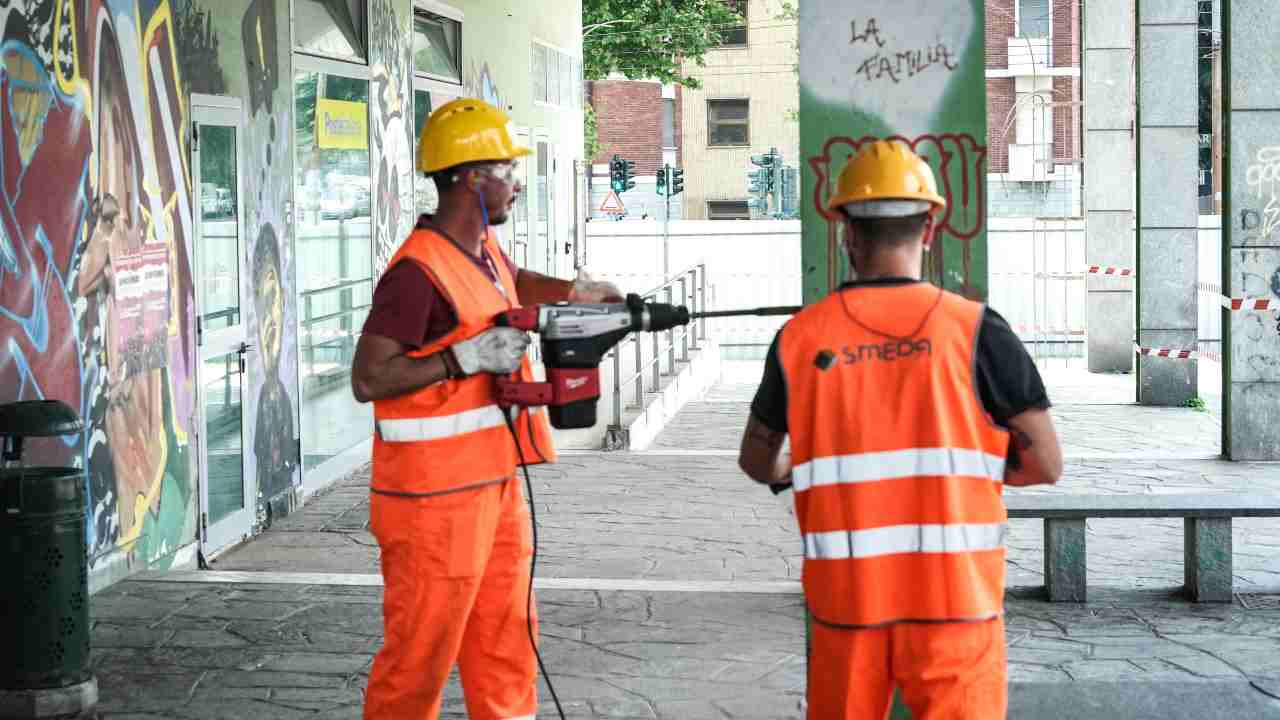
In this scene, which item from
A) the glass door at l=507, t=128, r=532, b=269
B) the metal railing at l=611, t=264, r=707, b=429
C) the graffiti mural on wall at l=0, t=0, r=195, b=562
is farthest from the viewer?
the glass door at l=507, t=128, r=532, b=269

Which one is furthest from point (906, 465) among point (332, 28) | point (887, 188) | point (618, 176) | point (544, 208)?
point (618, 176)

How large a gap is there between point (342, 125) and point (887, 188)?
9.00 metres

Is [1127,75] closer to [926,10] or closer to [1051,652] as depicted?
[1051,652]

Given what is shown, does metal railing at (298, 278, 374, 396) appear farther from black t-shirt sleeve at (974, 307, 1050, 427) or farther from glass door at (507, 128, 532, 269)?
black t-shirt sleeve at (974, 307, 1050, 427)

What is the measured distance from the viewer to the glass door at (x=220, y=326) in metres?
9.52

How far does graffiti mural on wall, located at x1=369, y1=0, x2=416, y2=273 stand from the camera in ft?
43.8

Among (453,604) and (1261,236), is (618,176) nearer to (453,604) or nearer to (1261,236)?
(1261,236)

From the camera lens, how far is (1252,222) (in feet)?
43.3

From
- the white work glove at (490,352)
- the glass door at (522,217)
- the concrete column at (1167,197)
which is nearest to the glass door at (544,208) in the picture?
the glass door at (522,217)

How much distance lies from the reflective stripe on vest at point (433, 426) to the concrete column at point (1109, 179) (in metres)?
16.4

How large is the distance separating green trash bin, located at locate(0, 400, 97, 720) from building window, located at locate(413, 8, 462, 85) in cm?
897

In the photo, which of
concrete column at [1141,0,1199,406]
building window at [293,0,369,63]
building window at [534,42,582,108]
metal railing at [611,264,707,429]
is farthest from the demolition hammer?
building window at [534,42,582,108]

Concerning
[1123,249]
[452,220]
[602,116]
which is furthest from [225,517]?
[602,116]

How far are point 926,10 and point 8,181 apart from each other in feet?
13.1
